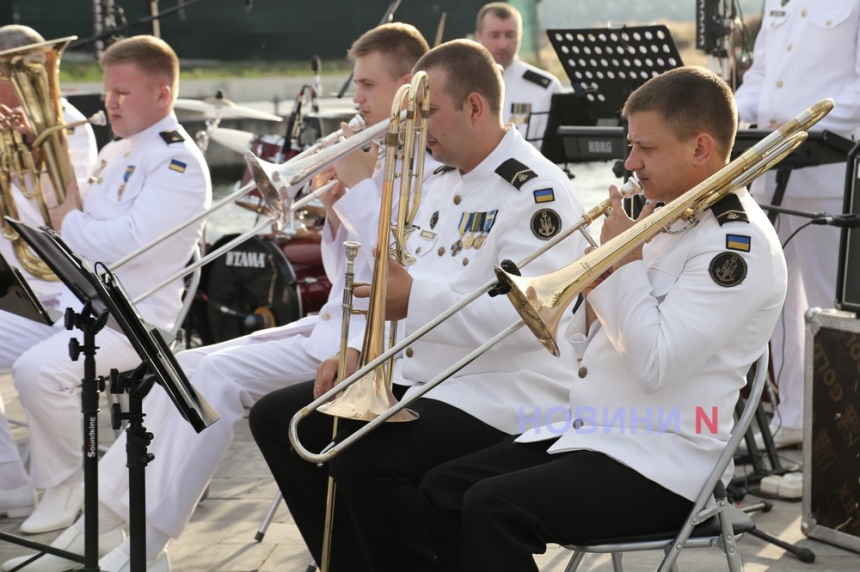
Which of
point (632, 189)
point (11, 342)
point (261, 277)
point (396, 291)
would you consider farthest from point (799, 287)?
point (11, 342)

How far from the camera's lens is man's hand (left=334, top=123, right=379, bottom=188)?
11.5 ft

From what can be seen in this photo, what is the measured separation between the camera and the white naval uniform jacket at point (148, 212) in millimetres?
4215

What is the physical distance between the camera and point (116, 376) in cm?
287

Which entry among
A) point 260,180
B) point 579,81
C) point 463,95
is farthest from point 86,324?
point 579,81

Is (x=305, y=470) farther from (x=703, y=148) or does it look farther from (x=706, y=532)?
(x=703, y=148)

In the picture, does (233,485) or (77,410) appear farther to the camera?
(233,485)

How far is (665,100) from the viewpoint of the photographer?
257 cm

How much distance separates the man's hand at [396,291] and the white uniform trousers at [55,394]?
1452 millimetres

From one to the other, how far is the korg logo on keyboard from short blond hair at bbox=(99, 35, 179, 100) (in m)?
1.62

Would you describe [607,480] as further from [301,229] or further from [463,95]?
[301,229]

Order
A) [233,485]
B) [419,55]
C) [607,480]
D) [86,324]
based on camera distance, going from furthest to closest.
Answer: [233,485] < [419,55] < [86,324] < [607,480]

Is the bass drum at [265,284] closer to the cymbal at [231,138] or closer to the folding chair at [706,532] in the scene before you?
the cymbal at [231,138]

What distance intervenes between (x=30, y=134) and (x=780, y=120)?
2.94 meters

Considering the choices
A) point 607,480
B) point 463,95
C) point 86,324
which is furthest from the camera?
point 463,95
